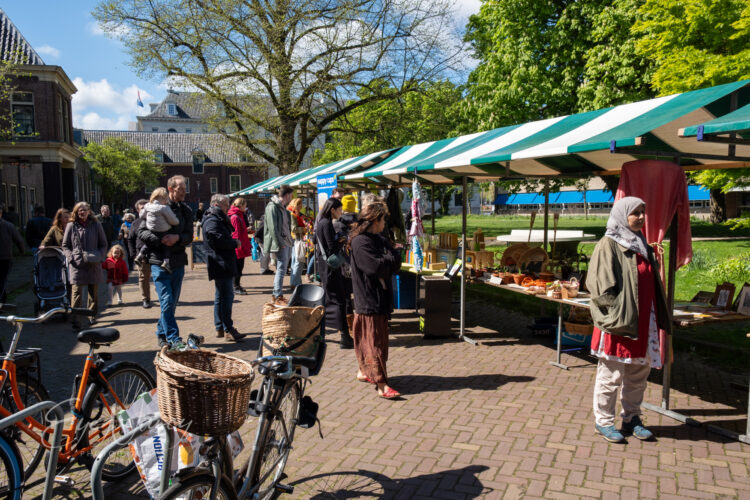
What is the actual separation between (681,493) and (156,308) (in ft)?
29.4

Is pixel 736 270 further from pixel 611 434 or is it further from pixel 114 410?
pixel 114 410

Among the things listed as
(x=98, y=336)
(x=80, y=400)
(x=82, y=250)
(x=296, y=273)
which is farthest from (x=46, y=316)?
(x=296, y=273)

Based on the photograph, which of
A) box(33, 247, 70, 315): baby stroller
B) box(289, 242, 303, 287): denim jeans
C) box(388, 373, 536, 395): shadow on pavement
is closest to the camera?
box(388, 373, 536, 395): shadow on pavement

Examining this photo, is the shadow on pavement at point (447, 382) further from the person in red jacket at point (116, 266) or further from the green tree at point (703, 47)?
the green tree at point (703, 47)

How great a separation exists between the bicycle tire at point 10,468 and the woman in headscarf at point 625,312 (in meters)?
3.78

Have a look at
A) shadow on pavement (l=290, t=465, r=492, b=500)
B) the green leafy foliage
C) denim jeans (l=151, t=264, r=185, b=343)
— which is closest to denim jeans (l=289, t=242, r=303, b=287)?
denim jeans (l=151, t=264, r=185, b=343)

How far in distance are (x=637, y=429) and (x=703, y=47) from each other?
13062 millimetres

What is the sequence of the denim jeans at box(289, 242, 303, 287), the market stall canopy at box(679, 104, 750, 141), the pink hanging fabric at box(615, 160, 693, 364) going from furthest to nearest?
the denim jeans at box(289, 242, 303, 287)
the pink hanging fabric at box(615, 160, 693, 364)
the market stall canopy at box(679, 104, 750, 141)

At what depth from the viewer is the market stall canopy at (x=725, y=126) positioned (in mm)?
3668

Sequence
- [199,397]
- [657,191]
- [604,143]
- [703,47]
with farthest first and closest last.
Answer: [703,47] → [657,191] → [604,143] → [199,397]

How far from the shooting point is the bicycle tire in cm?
283

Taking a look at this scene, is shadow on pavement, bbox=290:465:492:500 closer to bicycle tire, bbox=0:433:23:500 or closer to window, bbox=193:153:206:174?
bicycle tire, bbox=0:433:23:500

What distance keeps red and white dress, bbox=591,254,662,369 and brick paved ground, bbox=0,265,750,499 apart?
671 millimetres

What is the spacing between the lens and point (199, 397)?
2.23 metres
